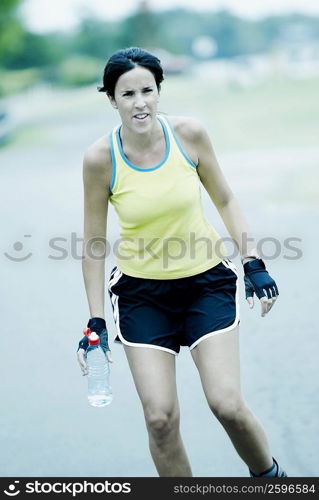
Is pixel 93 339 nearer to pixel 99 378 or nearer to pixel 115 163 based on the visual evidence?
pixel 99 378

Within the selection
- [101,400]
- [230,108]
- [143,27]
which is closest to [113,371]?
[101,400]

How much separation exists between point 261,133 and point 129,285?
37.1ft

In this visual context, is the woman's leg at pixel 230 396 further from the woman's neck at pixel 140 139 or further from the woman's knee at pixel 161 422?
the woman's neck at pixel 140 139

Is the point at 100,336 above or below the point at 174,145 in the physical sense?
below

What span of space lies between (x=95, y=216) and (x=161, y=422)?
2.84 ft

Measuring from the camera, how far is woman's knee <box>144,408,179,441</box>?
3.27 metres

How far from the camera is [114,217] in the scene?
9.12m

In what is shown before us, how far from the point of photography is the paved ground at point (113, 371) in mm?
4191

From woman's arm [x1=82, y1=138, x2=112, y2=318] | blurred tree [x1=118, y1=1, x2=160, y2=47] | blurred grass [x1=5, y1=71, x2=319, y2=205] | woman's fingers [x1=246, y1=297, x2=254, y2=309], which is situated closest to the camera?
woman's arm [x1=82, y1=138, x2=112, y2=318]

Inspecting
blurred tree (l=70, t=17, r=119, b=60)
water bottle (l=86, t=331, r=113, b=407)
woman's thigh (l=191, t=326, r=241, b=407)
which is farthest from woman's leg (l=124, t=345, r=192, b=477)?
blurred tree (l=70, t=17, r=119, b=60)

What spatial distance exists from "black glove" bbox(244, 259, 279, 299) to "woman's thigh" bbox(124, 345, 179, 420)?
17.2 inches

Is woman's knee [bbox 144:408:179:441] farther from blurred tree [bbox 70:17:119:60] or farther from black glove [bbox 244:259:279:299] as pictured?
blurred tree [bbox 70:17:119:60]

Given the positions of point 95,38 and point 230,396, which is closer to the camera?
point 230,396

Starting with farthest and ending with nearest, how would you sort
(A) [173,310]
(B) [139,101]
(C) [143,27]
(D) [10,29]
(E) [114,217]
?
(D) [10,29], (C) [143,27], (E) [114,217], (A) [173,310], (B) [139,101]
